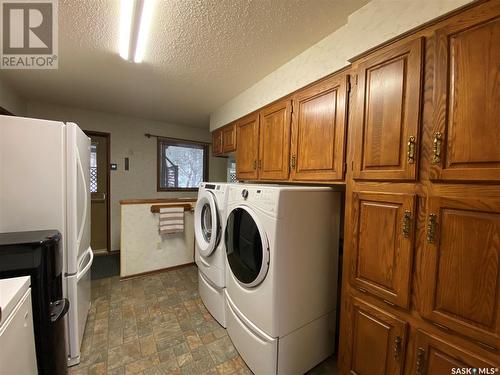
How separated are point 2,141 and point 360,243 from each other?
2159mm

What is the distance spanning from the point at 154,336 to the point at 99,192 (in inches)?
107

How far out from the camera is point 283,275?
1295 mm

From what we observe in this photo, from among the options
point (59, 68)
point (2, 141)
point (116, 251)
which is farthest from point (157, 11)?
point (116, 251)

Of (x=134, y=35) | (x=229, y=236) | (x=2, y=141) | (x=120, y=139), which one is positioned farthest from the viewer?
(x=120, y=139)

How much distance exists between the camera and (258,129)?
7.55ft

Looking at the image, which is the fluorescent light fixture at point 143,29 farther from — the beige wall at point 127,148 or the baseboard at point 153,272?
the baseboard at point 153,272

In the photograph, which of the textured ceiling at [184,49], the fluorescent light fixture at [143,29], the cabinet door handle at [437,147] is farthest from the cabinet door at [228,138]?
the cabinet door handle at [437,147]

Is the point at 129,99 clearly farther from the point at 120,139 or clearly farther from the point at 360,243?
the point at 360,243

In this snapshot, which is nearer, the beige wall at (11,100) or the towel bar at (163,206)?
the beige wall at (11,100)

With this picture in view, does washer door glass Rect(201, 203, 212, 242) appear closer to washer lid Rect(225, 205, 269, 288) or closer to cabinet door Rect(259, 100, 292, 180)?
washer lid Rect(225, 205, 269, 288)

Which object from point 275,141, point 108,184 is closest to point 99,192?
point 108,184

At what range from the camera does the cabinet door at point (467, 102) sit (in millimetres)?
809

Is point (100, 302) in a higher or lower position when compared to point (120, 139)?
lower

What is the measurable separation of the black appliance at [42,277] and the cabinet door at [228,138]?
202 cm
